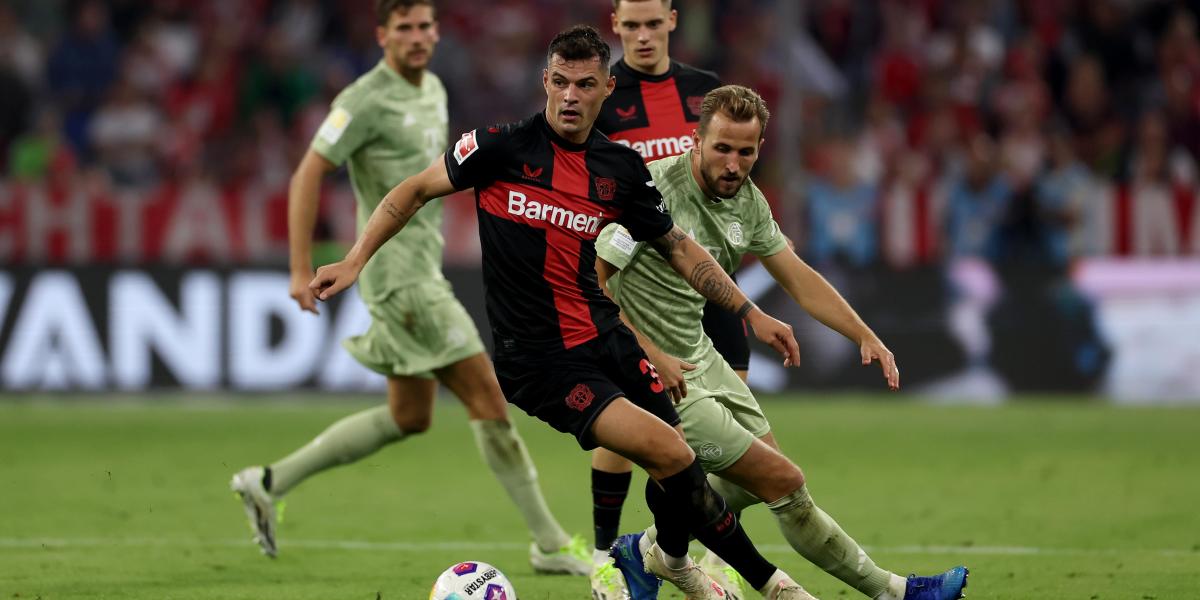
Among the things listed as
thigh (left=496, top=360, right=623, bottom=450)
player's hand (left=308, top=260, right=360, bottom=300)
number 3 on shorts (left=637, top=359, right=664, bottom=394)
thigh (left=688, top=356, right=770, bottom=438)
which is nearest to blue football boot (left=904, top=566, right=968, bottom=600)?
thigh (left=688, top=356, right=770, bottom=438)

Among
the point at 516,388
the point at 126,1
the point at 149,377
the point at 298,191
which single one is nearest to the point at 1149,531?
the point at 516,388

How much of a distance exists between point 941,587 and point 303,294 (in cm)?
255

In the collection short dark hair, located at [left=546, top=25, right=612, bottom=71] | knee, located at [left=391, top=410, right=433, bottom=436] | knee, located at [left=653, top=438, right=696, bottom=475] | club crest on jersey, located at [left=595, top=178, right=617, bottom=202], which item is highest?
short dark hair, located at [left=546, top=25, right=612, bottom=71]

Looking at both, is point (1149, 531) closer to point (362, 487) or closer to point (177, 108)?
point (362, 487)

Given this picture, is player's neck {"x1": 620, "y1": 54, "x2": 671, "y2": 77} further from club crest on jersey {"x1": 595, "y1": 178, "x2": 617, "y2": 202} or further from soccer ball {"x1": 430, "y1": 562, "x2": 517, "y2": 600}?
soccer ball {"x1": 430, "y1": 562, "x2": 517, "y2": 600}

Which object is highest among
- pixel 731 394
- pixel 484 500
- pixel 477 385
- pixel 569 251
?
pixel 569 251

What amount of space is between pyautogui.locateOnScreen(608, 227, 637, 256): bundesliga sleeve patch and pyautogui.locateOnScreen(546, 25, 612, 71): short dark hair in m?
0.58

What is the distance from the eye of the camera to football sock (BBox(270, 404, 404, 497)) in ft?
26.1

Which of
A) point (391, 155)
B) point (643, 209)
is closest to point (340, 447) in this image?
point (391, 155)

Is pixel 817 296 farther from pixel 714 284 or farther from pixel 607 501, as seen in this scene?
pixel 607 501

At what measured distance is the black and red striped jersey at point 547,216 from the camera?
5.95m

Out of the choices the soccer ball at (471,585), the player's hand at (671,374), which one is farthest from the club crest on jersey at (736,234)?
the soccer ball at (471,585)

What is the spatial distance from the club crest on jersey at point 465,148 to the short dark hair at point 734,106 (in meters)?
0.84

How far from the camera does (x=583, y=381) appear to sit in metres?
5.84
